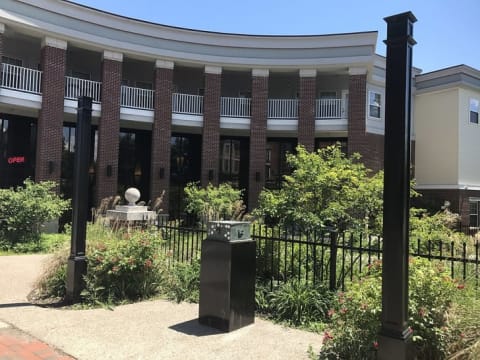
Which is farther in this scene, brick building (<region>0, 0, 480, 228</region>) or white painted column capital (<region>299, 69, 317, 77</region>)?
white painted column capital (<region>299, 69, 317, 77</region>)

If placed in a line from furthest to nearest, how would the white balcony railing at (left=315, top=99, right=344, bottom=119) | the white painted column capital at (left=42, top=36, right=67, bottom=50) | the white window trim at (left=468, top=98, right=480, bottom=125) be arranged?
the white window trim at (left=468, top=98, right=480, bottom=125)
the white balcony railing at (left=315, top=99, right=344, bottom=119)
the white painted column capital at (left=42, top=36, right=67, bottom=50)

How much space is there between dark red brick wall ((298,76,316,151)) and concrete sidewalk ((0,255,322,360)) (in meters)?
14.5

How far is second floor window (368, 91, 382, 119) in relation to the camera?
22.6 meters

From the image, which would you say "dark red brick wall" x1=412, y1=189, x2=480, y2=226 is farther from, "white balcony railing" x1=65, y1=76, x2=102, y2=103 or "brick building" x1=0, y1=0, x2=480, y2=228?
"white balcony railing" x1=65, y1=76, x2=102, y2=103

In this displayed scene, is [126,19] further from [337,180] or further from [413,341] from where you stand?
[413,341]

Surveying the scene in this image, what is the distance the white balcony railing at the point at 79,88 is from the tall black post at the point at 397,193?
16365mm

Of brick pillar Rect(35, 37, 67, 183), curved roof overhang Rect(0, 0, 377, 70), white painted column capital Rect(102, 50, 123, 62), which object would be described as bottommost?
brick pillar Rect(35, 37, 67, 183)

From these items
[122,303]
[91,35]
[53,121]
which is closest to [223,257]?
[122,303]

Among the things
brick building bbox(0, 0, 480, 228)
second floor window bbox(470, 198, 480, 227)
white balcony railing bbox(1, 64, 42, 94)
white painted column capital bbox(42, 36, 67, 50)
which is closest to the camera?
white balcony railing bbox(1, 64, 42, 94)

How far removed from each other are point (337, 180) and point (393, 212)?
6480 millimetres

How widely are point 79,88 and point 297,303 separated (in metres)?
15.5

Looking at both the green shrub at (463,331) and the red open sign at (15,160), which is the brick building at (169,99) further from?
the green shrub at (463,331)

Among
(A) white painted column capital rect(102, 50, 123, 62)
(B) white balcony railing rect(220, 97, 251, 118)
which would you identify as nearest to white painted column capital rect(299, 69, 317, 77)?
(B) white balcony railing rect(220, 97, 251, 118)

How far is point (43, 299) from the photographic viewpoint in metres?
6.77
